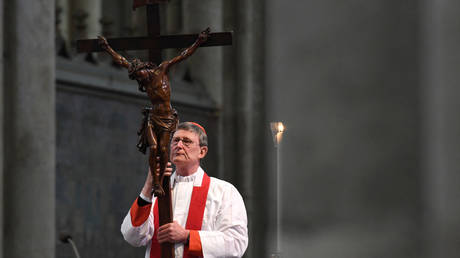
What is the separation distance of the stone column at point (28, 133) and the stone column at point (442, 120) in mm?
7115

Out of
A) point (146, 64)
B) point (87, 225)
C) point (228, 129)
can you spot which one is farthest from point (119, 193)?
point (146, 64)

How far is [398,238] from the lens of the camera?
43cm

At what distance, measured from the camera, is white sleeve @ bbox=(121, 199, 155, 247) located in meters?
3.26

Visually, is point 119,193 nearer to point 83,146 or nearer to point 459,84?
point 83,146

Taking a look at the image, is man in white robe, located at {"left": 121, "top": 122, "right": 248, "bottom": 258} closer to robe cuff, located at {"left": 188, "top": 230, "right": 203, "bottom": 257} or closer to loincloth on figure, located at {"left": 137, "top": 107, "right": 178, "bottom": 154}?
robe cuff, located at {"left": 188, "top": 230, "right": 203, "bottom": 257}

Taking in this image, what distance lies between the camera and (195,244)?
3287 mm

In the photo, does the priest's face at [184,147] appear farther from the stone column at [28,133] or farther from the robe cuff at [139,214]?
the stone column at [28,133]

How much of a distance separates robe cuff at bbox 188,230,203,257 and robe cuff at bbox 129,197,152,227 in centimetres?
21

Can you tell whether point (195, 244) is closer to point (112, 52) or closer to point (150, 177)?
point (150, 177)

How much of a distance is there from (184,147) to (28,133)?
425 centimetres

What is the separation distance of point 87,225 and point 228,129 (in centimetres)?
331

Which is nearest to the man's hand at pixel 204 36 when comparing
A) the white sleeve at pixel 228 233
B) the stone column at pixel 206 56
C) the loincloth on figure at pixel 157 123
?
the loincloth on figure at pixel 157 123

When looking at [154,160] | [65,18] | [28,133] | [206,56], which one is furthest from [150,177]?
[206,56]

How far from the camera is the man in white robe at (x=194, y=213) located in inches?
130
